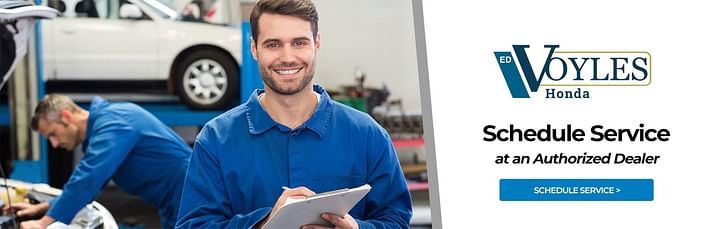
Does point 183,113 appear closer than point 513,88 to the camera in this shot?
No

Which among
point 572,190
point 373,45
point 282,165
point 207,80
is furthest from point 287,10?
point 572,190

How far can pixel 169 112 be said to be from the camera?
3.49 metres

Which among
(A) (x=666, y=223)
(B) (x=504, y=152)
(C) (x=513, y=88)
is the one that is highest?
(C) (x=513, y=88)

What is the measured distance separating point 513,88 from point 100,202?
1.47 meters

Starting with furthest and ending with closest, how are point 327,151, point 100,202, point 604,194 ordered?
point 100,202, point 604,194, point 327,151

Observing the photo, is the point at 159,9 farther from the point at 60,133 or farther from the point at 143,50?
the point at 60,133

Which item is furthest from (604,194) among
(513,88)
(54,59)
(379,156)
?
(54,59)

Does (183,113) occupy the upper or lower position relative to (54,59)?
lower

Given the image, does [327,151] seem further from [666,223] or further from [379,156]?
[666,223]

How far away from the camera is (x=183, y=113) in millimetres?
3428

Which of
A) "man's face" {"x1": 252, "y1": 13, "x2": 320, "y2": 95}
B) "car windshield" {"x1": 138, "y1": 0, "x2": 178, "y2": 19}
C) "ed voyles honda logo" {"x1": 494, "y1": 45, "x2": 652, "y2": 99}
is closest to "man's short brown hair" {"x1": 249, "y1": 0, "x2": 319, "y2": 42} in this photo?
"man's face" {"x1": 252, "y1": 13, "x2": 320, "y2": 95}

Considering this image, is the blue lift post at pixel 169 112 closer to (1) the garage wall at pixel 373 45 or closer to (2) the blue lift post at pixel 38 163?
(2) the blue lift post at pixel 38 163

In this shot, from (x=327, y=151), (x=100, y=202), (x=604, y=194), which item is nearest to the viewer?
(x=327, y=151)

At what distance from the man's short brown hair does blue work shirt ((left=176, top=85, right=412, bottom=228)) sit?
0.69 feet
